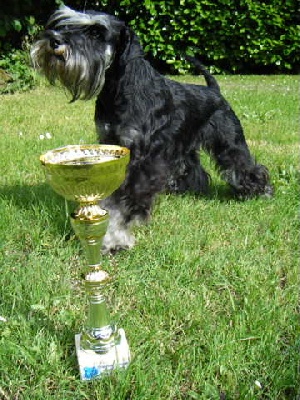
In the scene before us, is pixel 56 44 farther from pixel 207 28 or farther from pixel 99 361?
pixel 207 28

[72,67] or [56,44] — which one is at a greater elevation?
[56,44]

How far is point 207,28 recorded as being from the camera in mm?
9461

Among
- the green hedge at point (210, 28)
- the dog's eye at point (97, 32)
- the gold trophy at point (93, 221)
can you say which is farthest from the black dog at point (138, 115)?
the green hedge at point (210, 28)

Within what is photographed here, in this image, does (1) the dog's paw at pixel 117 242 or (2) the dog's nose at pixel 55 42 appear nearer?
(2) the dog's nose at pixel 55 42

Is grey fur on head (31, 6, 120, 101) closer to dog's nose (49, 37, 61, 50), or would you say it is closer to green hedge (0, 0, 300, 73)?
dog's nose (49, 37, 61, 50)

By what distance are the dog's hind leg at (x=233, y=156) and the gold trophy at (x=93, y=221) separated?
1894mm

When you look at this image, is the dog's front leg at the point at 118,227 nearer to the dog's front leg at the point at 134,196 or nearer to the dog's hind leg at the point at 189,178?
the dog's front leg at the point at 134,196

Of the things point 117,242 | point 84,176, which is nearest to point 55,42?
point 117,242

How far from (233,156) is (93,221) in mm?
2231

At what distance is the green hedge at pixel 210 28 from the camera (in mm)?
9109

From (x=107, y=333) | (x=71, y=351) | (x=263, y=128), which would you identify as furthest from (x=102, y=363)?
(x=263, y=128)

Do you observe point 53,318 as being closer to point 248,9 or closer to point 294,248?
point 294,248

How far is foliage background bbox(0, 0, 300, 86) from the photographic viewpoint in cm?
908

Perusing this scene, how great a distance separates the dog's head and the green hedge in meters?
6.46
